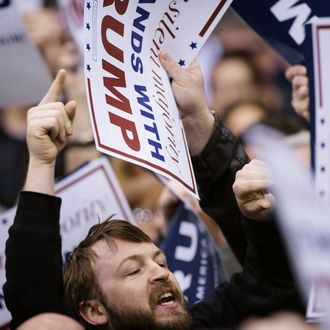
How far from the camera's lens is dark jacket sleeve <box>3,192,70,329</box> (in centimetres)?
219

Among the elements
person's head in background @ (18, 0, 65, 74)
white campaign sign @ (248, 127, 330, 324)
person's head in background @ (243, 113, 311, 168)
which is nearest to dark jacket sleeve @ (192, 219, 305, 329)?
person's head in background @ (243, 113, 311, 168)

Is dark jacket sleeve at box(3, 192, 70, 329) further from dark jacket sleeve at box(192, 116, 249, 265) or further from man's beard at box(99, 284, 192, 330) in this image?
dark jacket sleeve at box(192, 116, 249, 265)

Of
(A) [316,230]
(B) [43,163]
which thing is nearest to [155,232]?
(B) [43,163]

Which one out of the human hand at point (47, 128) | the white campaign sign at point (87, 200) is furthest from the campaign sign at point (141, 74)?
the white campaign sign at point (87, 200)

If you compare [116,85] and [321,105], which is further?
[116,85]

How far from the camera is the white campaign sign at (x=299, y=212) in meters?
1.27

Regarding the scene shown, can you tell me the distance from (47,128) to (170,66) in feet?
1.01

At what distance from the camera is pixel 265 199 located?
2152 millimetres

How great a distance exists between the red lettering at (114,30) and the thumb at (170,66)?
13 cm

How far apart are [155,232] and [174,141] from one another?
103 centimetres

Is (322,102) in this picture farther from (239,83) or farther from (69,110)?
(239,83)

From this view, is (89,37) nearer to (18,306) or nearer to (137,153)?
(137,153)

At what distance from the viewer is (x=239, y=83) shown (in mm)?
4199

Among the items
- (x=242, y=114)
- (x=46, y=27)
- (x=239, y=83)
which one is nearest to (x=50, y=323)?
(x=46, y=27)
